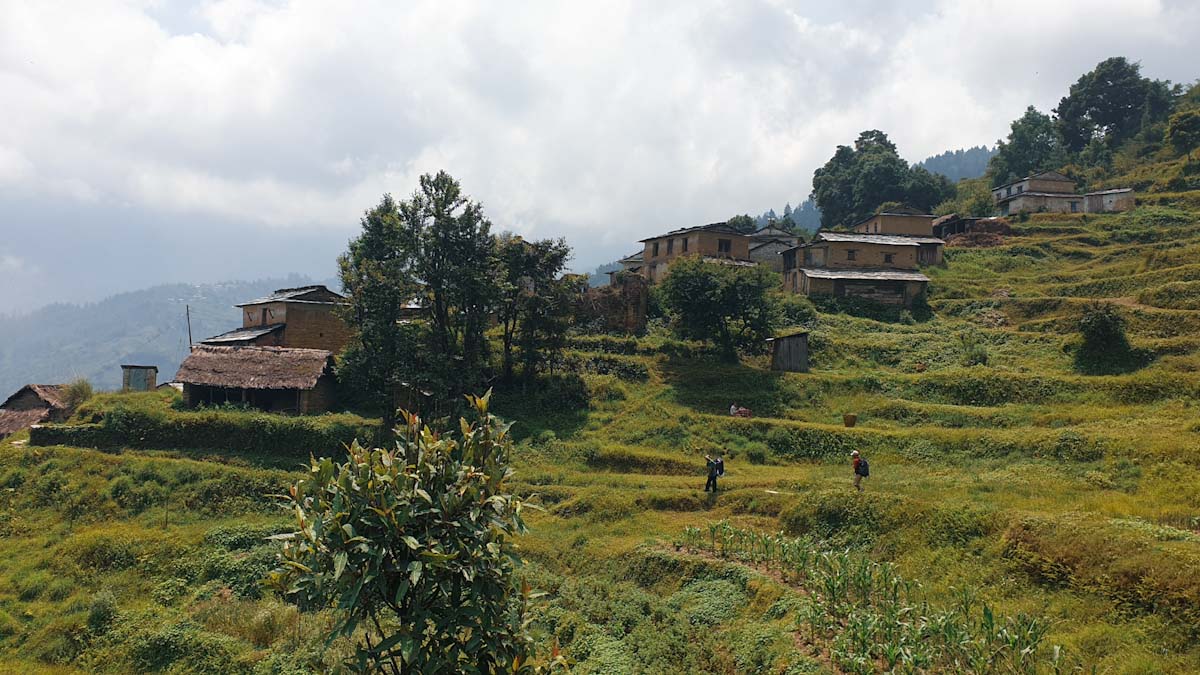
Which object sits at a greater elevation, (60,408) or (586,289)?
(586,289)

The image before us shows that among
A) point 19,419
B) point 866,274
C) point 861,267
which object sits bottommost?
point 19,419

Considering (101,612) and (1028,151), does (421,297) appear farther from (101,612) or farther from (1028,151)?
(1028,151)

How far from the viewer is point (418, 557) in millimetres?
6414

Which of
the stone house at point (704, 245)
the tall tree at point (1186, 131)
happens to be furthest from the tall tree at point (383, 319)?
the tall tree at point (1186, 131)

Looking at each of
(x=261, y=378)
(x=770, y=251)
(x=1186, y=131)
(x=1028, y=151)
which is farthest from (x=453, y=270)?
(x=1028, y=151)

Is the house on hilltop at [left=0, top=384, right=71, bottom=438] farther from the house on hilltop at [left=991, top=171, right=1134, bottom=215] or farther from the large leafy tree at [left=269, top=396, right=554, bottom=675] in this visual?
the house on hilltop at [left=991, top=171, right=1134, bottom=215]

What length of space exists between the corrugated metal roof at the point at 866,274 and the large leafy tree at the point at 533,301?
23392mm

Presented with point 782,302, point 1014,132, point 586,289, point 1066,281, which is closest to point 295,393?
point 586,289

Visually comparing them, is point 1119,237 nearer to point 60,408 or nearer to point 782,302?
point 782,302

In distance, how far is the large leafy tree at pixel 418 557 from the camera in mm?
6371

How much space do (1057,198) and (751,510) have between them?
6769 cm

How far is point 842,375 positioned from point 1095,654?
26252 millimetres

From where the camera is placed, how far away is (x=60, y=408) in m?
36.8

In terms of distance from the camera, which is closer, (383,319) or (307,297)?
(383,319)
